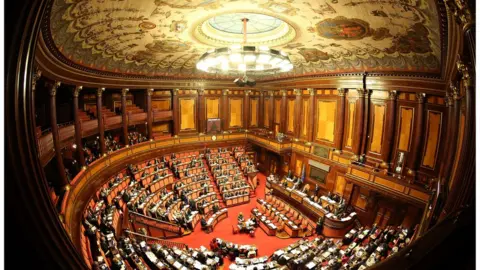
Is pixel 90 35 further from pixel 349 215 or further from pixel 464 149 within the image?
pixel 349 215

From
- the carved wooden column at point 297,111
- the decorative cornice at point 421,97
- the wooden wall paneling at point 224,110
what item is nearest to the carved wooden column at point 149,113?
the wooden wall paneling at point 224,110

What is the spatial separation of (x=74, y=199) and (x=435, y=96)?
1262 cm

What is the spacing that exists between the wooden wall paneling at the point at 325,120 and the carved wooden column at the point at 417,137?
148 inches

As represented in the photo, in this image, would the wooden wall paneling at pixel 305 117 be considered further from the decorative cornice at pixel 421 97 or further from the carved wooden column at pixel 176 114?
the carved wooden column at pixel 176 114

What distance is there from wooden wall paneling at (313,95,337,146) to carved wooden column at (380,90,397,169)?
2.65m

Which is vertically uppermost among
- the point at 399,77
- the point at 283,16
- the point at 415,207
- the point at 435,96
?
the point at 283,16

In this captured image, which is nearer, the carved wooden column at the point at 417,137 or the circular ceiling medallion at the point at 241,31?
the circular ceiling medallion at the point at 241,31

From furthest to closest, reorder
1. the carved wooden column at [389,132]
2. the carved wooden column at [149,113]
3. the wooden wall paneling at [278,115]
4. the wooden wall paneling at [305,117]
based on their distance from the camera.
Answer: the wooden wall paneling at [278,115]
the carved wooden column at [149,113]
the wooden wall paneling at [305,117]
the carved wooden column at [389,132]

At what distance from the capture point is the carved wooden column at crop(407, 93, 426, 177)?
10016 mm

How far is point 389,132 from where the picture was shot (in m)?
11.2

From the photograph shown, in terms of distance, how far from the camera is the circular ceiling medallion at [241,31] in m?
7.97

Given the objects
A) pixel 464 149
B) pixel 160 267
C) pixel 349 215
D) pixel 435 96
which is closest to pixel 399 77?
pixel 435 96

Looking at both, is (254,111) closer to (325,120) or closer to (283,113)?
(283,113)

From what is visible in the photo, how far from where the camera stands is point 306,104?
15.0 m
